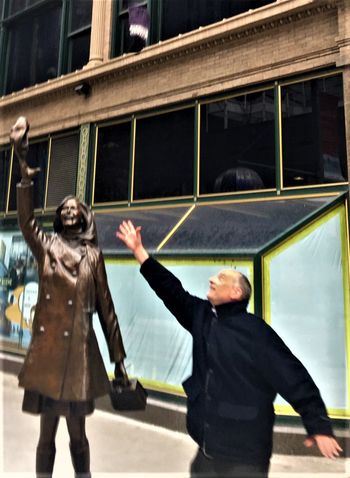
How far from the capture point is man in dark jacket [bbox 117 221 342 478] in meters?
3.01

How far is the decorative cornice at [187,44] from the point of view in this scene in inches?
257

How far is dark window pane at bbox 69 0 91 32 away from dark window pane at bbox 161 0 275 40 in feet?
6.56

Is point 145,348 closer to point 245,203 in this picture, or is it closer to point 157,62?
point 245,203

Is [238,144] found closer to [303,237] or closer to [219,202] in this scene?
[219,202]

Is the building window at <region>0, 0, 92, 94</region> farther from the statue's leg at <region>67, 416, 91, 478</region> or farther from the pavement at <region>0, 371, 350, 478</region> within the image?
the statue's leg at <region>67, 416, 91, 478</region>

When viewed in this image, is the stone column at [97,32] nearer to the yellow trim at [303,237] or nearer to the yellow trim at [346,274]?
the yellow trim at [303,237]

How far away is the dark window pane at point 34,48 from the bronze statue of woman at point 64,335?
23.5ft

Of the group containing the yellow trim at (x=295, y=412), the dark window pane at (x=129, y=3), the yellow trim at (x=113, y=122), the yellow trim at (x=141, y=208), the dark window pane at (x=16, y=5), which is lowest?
the yellow trim at (x=295, y=412)

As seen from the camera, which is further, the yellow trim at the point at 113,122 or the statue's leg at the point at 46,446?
the yellow trim at the point at 113,122

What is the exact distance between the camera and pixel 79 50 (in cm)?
933

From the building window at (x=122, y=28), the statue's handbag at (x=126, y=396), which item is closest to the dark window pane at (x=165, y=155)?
the building window at (x=122, y=28)

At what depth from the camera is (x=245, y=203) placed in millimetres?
6617

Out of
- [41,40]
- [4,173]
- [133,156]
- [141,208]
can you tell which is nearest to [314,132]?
[141,208]

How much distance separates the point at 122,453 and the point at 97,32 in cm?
831
